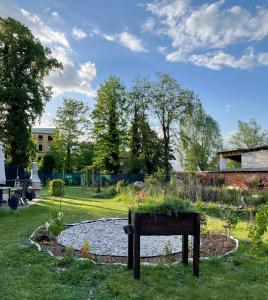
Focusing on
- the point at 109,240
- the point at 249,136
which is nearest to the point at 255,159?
the point at 109,240

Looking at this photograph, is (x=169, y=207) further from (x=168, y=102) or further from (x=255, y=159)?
(x=168, y=102)

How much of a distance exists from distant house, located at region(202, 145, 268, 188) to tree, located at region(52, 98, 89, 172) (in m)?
20.9

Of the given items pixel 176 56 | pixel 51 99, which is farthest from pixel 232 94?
pixel 51 99

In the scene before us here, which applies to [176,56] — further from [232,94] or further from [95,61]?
[232,94]

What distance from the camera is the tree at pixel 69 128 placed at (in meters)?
41.5

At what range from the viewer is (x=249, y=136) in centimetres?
4688

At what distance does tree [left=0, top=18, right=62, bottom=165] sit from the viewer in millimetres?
25438

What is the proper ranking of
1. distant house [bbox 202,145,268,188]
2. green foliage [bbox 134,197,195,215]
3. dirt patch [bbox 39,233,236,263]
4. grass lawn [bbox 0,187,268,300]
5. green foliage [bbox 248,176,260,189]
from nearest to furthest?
1. grass lawn [bbox 0,187,268,300]
2. green foliage [bbox 134,197,195,215]
3. dirt patch [bbox 39,233,236,263]
4. green foliage [bbox 248,176,260,189]
5. distant house [bbox 202,145,268,188]

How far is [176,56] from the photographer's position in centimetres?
1449

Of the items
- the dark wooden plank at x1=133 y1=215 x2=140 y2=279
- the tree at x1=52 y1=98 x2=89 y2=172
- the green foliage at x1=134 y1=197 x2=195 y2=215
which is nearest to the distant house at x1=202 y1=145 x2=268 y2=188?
the green foliage at x1=134 y1=197 x2=195 y2=215

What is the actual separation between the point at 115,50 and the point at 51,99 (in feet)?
52.7

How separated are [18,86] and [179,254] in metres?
22.7

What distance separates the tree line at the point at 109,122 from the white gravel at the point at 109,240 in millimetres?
18506

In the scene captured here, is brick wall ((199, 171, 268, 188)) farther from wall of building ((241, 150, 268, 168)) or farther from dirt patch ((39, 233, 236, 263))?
dirt patch ((39, 233, 236, 263))
